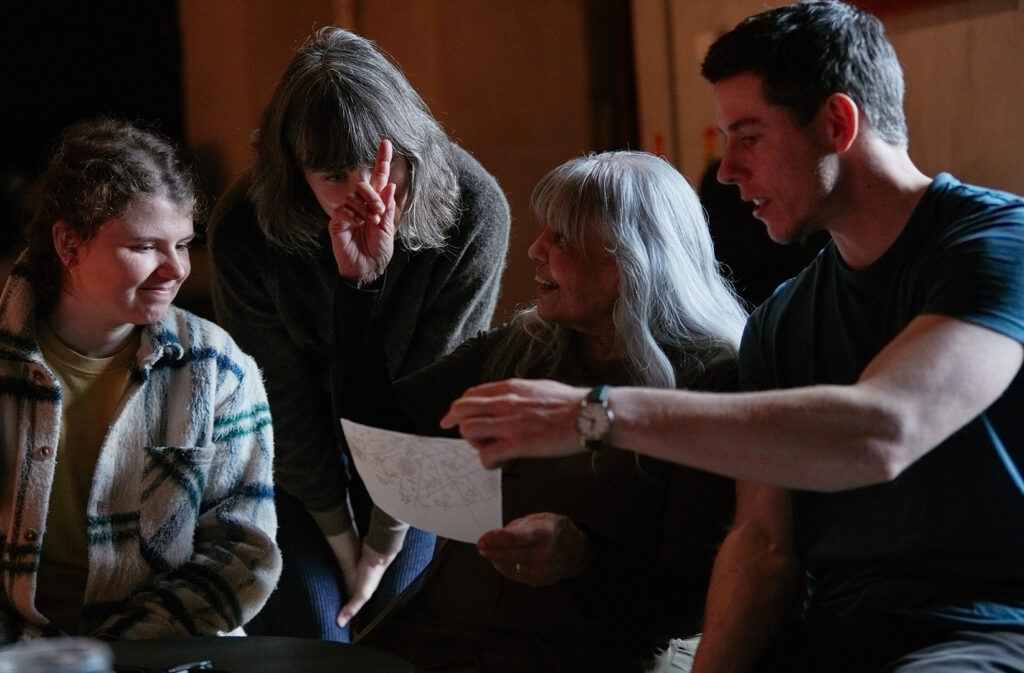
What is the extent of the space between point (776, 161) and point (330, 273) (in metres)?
0.92

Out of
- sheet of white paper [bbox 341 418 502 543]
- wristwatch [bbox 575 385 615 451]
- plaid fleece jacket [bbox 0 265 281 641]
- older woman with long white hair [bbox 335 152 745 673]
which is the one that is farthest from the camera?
plaid fleece jacket [bbox 0 265 281 641]

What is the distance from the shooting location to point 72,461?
5.96 ft

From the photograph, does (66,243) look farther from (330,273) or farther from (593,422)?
(593,422)

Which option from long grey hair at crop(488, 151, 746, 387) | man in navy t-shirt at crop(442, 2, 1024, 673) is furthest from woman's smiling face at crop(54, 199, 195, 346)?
man in navy t-shirt at crop(442, 2, 1024, 673)

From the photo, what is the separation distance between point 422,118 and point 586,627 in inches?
36.7

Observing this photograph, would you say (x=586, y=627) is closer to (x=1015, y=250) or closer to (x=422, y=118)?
(x=1015, y=250)

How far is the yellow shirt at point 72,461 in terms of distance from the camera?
1782 millimetres

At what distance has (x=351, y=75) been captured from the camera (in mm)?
2080

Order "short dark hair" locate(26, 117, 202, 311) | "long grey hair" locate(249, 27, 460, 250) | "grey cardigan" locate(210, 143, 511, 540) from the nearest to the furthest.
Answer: "short dark hair" locate(26, 117, 202, 311) < "long grey hair" locate(249, 27, 460, 250) < "grey cardigan" locate(210, 143, 511, 540)

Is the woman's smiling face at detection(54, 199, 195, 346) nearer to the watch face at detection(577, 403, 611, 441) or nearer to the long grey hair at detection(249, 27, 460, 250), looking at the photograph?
the long grey hair at detection(249, 27, 460, 250)

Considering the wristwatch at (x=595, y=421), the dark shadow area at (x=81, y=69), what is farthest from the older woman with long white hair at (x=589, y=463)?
the dark shadow area at (x=81, y=69)

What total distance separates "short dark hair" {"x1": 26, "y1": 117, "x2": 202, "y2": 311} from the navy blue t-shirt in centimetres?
98

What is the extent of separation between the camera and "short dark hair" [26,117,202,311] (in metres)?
1.84

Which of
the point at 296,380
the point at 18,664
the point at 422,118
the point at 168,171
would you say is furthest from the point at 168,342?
the point at 18,664
